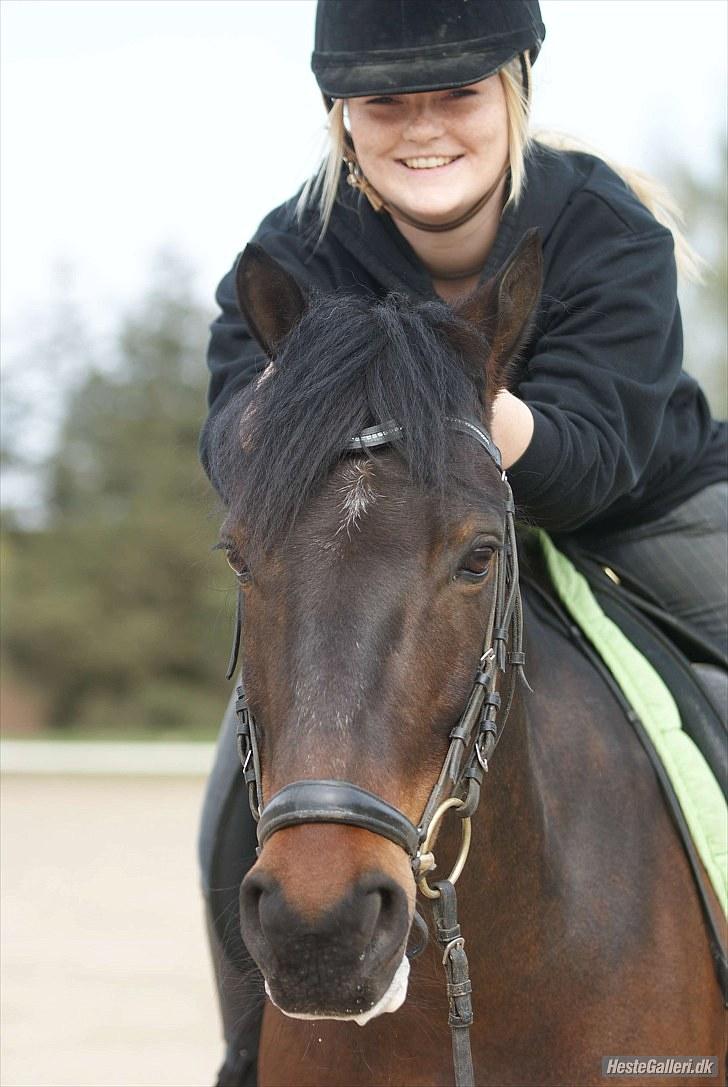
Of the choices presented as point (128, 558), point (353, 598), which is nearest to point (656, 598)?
point (353, 598)

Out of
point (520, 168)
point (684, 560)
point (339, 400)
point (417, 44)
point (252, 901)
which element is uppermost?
point (417, 44)

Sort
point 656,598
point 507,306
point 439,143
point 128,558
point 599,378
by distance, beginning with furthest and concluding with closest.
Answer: point 128,558 → point 656,598 → point 439,143 → point 599,378 → point 507,306

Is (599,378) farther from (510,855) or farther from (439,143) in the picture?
(510,855)

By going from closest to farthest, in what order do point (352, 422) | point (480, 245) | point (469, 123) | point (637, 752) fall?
1. point (352, 422)
2. point (637, 752)
3. point (469, 123)
4. point (480, 245)

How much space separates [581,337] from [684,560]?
40.6 inches

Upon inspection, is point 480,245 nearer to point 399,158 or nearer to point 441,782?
point 399,158

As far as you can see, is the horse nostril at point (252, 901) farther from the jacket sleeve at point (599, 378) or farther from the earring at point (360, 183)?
the earring at point (360, 183)

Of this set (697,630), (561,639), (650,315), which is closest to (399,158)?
(650,315)

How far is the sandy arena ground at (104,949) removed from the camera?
24.5ft

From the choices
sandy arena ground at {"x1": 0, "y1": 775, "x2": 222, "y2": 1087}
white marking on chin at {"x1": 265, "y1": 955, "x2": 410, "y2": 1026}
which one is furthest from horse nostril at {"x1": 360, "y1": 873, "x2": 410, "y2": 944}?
sandy arena ground at {"x1": 0, "y1": 775, "x2": 222, "y2": 1087}

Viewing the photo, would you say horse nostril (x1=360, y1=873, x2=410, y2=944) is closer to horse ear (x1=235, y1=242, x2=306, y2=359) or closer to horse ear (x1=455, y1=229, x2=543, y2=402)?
horse ear (x1=455, y1=229, x2=543, y2=402)

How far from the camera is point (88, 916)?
34.8ft

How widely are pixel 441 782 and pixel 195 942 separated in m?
8.45

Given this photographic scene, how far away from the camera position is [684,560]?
4.24 meters
